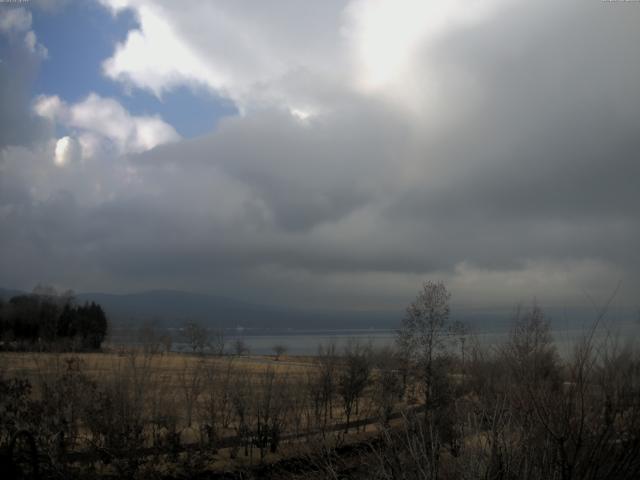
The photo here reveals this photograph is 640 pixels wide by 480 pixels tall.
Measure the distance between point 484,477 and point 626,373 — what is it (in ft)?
9.49

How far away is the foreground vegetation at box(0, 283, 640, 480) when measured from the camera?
6930 mm

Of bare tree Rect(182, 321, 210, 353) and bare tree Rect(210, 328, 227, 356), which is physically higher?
bare tree Rect(210, 328, 227, 356)

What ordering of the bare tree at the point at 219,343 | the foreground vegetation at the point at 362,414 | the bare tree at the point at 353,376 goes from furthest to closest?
the bare tree at the point at 219,343 < the bare tree at the point at 353,376 < the foreground vegetation at the point at 362,414

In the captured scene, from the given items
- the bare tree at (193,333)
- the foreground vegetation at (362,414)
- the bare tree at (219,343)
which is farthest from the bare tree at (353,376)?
the bare tree at (193,333)

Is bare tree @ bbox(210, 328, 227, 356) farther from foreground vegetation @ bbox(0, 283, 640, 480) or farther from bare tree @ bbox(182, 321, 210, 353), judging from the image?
foreground vegetation @ bbox(0, 283, 640, 480)

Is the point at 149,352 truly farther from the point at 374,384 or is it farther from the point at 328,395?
the point at 374,384

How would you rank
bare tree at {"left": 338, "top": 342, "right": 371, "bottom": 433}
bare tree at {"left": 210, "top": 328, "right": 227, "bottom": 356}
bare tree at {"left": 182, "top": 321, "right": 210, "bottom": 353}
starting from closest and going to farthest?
bare tree at {"left": 338, "top": 342, "right": 371, "bottom": 433} → bare tree at {"left": 210, "top": 328, "right": 227, "bottom": 356} → bare tree at {"left": 182, "top": 321, "right": 210, "bottom": 353}

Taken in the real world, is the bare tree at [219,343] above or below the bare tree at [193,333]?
above

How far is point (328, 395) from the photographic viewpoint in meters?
31.6

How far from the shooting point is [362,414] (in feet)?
123

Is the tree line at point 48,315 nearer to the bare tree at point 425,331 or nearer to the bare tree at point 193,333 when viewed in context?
the bare tree at point 193,333

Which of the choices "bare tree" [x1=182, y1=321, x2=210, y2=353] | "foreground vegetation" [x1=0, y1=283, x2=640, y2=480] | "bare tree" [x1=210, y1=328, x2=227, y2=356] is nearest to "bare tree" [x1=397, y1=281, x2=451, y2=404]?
"foreground vegetation" [x1=0, y1=283, x2=640, y2=480]

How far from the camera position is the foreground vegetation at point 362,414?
6.93m

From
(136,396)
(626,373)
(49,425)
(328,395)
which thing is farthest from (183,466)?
(626,373)
